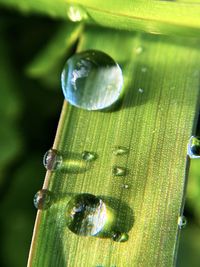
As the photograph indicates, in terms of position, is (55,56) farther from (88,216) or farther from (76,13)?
(88,216)

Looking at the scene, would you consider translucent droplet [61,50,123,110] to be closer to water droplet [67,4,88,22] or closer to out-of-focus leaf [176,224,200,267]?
water droplet [67,4,88,22]

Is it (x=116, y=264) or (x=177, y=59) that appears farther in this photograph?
(x=177, y=59)

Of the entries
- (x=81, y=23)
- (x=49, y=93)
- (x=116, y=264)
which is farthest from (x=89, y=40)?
(x=116, y=264)

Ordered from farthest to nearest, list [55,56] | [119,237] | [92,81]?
1. [55,56]
2. [92,81]
3. [119,237]

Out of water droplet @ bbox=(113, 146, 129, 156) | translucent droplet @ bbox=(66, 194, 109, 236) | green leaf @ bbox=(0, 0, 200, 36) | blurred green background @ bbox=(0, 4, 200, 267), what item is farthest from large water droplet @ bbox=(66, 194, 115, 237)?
blurred green background @ bbox=(0, 4, 200, 267)

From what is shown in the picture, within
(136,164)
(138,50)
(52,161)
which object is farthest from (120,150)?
(138,50)

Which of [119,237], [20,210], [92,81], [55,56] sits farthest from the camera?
[20,210]

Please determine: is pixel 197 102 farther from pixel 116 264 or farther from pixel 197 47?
pixel 116 264
